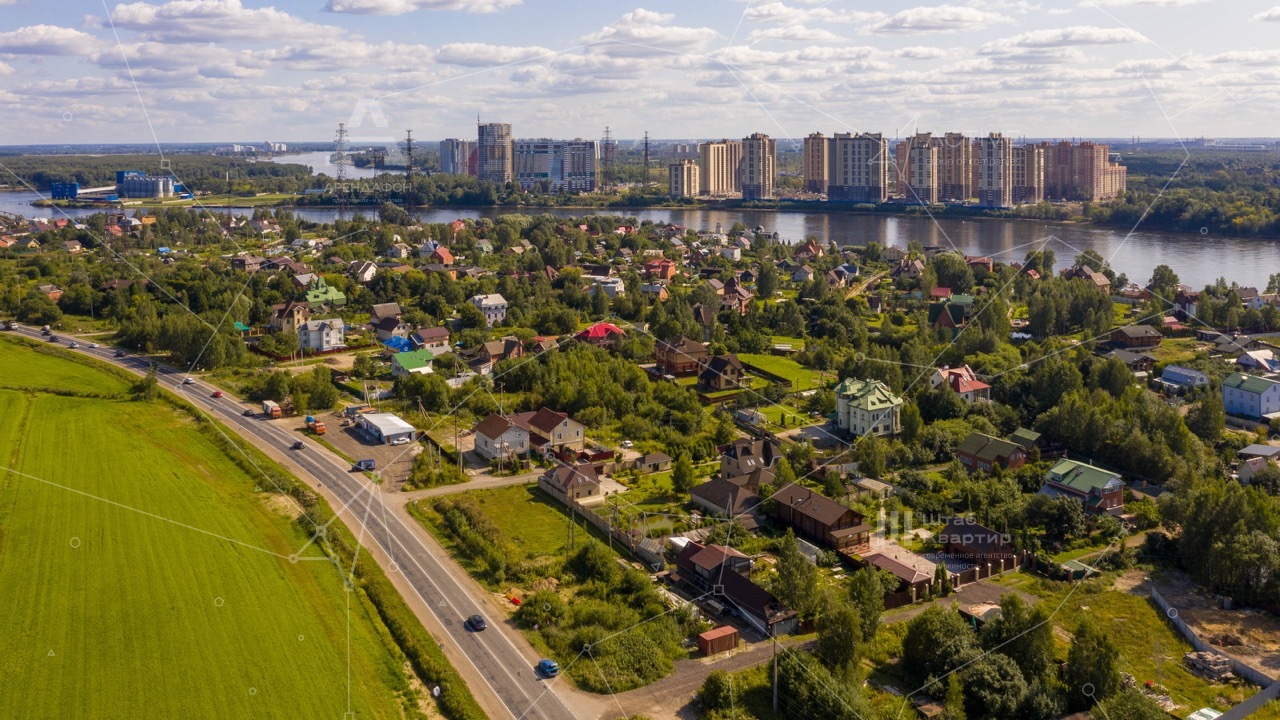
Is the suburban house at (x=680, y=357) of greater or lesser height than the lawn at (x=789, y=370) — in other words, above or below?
above

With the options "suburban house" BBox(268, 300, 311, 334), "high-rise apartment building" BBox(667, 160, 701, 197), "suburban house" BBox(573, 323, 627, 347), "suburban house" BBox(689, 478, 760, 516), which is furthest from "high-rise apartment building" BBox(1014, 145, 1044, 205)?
"suburban house" BBox(689, 478, 760, 516)

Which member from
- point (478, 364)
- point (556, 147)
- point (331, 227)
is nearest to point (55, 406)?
point (478, 364)

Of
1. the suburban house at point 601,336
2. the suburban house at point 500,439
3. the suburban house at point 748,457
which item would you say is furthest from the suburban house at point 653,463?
the suburban house at point 601,336

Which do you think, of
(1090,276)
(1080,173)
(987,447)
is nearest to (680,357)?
(987,447)

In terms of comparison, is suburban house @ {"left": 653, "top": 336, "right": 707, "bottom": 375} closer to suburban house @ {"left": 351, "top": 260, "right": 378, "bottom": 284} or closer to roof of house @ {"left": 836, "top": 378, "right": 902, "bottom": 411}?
roof of house @ {"left": 836, "top": 378, "right": 902, "bottom": 411}

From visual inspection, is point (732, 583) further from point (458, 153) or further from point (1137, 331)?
point (458, 153)

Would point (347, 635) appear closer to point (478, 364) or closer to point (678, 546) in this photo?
point (678, 546)

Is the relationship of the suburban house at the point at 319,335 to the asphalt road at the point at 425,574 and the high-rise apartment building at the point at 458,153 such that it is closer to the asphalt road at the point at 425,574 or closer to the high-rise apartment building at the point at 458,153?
the asphalt road at the point at 425,574

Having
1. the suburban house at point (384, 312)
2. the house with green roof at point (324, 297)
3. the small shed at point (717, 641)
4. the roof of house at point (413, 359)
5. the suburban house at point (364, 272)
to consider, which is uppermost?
the suburban house at point (364, 272)
